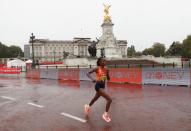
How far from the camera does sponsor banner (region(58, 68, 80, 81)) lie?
3334cm

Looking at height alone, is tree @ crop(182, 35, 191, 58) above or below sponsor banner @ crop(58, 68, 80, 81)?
above

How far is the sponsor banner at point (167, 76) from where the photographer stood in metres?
21.7

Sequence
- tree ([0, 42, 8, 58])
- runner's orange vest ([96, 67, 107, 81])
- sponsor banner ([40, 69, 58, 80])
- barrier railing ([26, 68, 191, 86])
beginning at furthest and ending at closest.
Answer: tree ([0, 42, 8, 58]) < sponsor banner ([40, 69, 58, 80]) < barrier railing ([26, 68, 191, 86]) < runner's orange vest ([96, 67, 107, 81])

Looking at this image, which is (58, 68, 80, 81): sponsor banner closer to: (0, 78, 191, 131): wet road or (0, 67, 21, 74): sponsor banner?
(0, 67, 21, 74): sponsor banner

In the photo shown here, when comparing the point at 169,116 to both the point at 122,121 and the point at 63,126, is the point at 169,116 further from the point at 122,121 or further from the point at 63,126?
the point at 63,126

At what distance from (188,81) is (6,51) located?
570 ft

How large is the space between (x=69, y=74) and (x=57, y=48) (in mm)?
155289

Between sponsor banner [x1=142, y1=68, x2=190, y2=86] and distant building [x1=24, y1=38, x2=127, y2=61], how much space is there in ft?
472

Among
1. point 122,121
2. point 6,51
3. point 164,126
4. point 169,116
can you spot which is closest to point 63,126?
point 122,121

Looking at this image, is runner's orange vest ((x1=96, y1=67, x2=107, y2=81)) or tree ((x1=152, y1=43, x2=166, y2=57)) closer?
runner's orange vest ((x1=96, y1=67, x2=107, y2=81))

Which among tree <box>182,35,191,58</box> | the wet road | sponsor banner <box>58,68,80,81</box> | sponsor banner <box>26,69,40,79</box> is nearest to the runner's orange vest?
the wet road

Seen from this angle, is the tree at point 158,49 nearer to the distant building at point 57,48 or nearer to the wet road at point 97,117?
the distant building at point 57,48

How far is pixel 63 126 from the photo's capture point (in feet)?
29.9

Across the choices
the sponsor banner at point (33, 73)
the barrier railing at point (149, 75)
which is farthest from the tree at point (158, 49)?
the barrier railing at point (149, 75)
